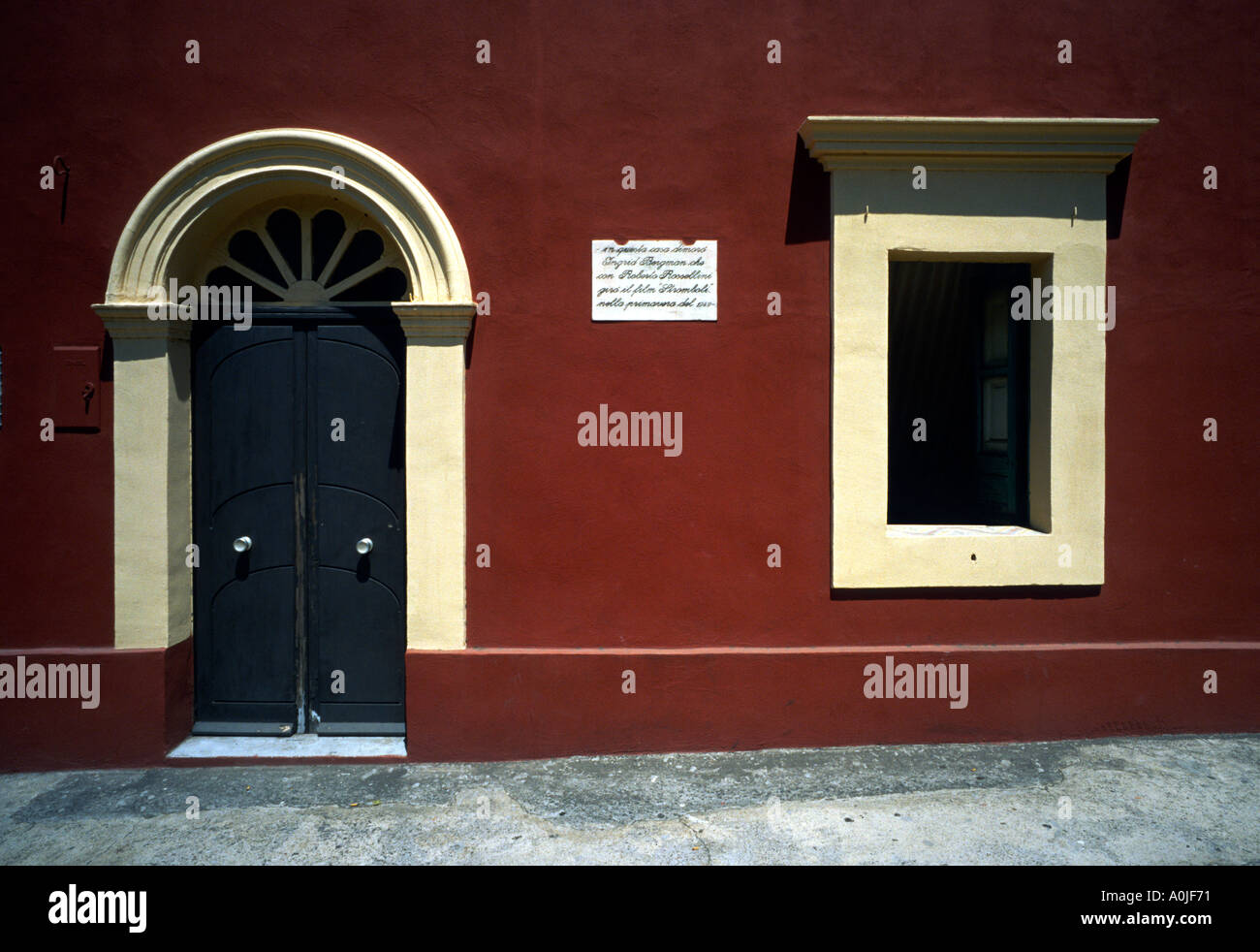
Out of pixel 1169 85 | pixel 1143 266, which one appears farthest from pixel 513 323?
pixel 1169 85

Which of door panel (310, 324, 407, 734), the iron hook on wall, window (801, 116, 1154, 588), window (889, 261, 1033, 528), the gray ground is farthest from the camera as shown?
window (889, 261, 1033, 528)

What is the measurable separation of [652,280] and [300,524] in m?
2.59

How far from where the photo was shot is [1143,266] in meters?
4.68

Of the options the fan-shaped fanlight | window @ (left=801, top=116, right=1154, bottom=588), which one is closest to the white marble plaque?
window @ (left=801, top=116, right=1154, bottom=588)

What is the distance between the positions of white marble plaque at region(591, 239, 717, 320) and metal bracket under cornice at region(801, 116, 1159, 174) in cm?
93

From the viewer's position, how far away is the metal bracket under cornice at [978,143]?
4.49 m

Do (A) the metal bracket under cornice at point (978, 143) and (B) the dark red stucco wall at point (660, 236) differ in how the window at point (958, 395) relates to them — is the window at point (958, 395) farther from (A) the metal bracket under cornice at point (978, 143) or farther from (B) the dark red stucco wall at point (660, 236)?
(A) the metal bracket under cornice at point (978, 143)

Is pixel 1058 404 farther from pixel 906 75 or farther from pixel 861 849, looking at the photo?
pixel 861 849

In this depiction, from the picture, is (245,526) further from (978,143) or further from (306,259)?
(978,143)

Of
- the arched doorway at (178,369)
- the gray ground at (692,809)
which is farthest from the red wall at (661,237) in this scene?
the gray ground at (692,809)

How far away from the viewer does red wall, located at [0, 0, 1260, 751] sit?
4477 millimetres

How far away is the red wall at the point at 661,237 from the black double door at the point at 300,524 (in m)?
0.58

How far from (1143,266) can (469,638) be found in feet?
15.2

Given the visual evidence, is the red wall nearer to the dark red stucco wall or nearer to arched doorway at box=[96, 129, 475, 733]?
the dark red stucco wall
